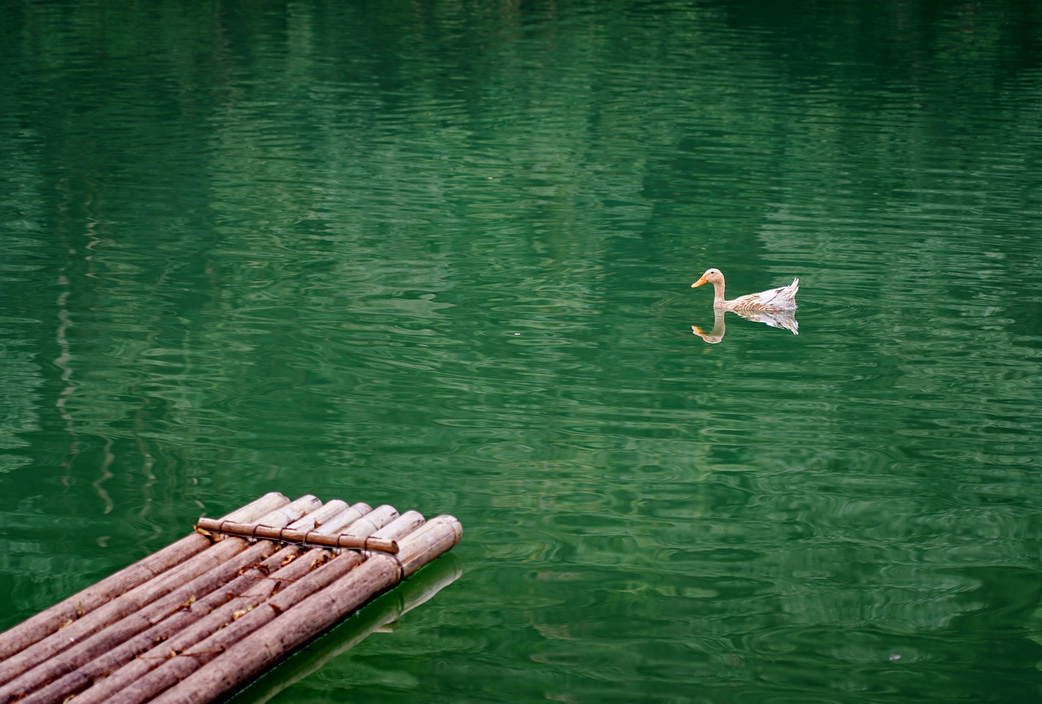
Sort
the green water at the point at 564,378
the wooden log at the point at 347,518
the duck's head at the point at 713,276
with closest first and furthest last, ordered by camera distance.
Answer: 1. the green water at the point at 564,378
2. the wooden log at the point at 347,518
3. the duck's head at the point at 713,276

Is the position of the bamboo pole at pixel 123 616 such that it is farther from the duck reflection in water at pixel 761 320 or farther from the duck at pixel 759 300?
the duck at pixel 759 300

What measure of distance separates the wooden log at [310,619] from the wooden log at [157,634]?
1.76 feet

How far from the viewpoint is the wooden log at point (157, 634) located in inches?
314

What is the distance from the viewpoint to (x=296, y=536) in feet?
33.4

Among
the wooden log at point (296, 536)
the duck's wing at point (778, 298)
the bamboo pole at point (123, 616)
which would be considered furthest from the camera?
the duck's wing at point (778, 298)

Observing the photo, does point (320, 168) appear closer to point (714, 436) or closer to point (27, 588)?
point (714, 436)

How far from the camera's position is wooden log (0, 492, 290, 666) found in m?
8.57

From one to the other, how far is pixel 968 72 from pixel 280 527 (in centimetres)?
4081

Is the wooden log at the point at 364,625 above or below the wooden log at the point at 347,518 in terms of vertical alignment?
below

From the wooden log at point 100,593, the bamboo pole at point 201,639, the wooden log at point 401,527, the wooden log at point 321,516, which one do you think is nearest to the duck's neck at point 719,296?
the wooden log at point 401,527

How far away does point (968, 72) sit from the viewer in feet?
146

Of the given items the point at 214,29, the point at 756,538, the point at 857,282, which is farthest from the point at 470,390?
the point at 214,29

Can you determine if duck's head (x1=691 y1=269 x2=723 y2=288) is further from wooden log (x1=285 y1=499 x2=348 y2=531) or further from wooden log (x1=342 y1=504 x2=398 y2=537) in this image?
wooden log (x1=285 y1=499 x2=348 y2=531)

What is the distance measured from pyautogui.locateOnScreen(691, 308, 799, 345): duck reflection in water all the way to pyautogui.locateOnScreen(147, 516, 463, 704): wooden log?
290 inches
